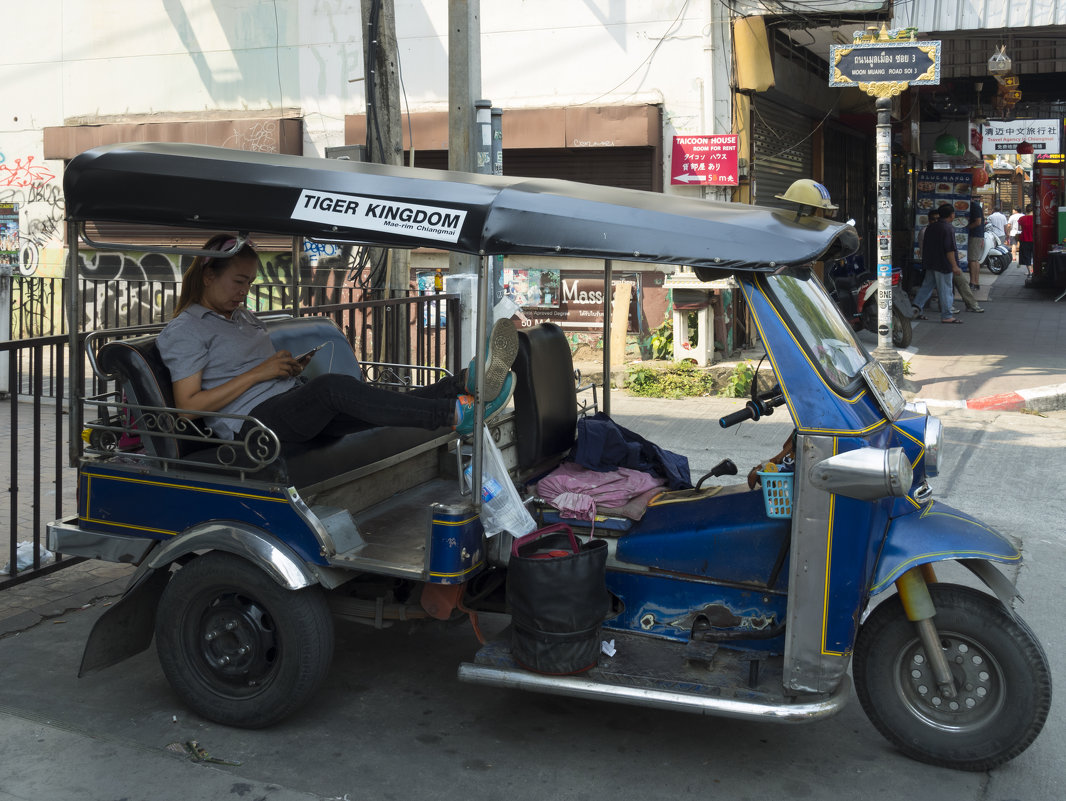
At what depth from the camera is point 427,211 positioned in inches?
153

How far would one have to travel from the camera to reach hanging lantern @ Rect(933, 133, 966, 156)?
883 inches

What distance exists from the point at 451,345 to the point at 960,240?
17160mm

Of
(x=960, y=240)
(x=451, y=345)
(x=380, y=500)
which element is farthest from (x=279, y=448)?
(x=960, y=240)

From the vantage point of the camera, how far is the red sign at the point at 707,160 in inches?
481

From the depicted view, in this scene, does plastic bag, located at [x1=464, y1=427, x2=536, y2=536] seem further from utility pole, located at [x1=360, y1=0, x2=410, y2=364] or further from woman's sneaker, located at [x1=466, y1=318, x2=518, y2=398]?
utility pole, located at [x1=360, y1=0, x2=410, y2=364]

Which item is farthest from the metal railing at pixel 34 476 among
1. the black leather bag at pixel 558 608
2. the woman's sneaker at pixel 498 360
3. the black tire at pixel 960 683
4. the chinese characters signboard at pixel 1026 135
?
the chinese characters signboard at pixel 1026 135

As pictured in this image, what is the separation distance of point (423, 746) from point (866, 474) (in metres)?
1.90

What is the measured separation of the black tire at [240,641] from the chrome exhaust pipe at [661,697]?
60 cm

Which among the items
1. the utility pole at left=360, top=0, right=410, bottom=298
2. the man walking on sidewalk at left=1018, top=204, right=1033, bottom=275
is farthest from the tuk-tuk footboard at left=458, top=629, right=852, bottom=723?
the man walking on sidewalk at left=1018, top=204, right=1033, bottom=275

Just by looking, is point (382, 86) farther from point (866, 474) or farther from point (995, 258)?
point (995, 258)

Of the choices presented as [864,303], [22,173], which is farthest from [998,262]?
[22,173]

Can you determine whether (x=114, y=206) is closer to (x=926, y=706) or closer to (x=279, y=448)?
(x=279, y=448)

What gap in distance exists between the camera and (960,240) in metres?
22.6

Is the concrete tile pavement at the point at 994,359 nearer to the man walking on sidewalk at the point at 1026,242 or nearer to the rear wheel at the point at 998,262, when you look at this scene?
the man walking on sidewalk at the point at 1026,242
